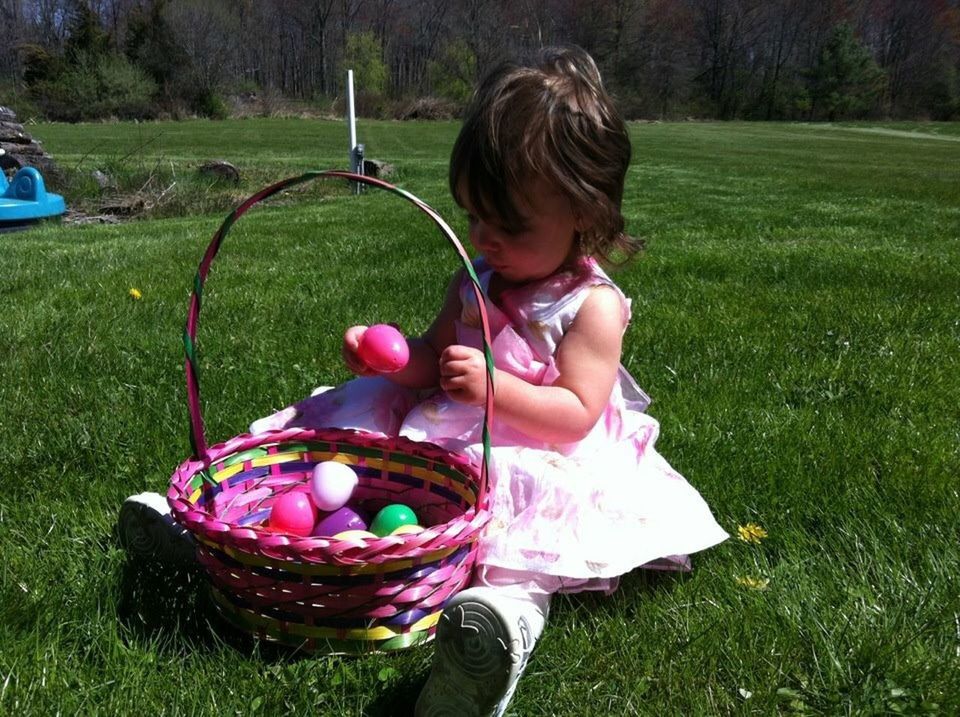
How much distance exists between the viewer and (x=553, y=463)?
1842mm

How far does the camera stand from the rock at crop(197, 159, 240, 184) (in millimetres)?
12141

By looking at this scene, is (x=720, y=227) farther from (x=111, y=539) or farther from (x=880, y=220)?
(x=111, y=539)

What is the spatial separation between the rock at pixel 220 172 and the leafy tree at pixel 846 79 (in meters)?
47.1

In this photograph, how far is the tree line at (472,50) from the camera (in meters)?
39.4

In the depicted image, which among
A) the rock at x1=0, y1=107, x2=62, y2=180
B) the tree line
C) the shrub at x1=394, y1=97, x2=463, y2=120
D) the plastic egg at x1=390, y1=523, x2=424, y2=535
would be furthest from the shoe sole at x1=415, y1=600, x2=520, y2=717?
the shrub at x1=394, y1=97, x2=463, y2=120

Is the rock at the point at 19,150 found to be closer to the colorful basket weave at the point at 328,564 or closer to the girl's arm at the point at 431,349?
the girl's arm at the point at 431,349

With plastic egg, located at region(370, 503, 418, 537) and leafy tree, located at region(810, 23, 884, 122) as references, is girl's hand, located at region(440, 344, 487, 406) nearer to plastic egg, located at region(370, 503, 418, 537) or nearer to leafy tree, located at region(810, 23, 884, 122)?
plastic egg, located at region(370, 503, 418, 537)

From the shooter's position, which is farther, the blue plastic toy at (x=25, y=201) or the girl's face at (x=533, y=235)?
the blue plastic toy at (x=25, y=201)

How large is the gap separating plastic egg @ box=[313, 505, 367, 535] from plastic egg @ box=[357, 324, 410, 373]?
367 mm

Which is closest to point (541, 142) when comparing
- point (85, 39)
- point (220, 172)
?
point (220, 172)

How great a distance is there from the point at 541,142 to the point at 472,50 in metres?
48.0

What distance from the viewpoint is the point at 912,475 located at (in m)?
2.23

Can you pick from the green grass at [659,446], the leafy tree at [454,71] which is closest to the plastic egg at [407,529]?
the green grass at [659,446]

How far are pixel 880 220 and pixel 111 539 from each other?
7.60 meters
